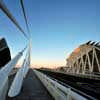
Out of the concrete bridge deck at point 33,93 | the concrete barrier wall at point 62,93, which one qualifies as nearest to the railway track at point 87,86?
the concrete bridge deck at point 33,93

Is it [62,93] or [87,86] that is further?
→ [87,86]

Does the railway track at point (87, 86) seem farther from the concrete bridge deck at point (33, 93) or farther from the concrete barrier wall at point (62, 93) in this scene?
the concrete barrier wall at point (62, 93)

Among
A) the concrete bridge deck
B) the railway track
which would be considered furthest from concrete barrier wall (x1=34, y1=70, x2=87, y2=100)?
the railway track

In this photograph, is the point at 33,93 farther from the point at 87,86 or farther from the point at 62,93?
the point at 87,86

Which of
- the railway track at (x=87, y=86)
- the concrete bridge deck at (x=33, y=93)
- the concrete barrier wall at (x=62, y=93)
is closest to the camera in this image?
the concrete barrier wall at (x=62, y=93)

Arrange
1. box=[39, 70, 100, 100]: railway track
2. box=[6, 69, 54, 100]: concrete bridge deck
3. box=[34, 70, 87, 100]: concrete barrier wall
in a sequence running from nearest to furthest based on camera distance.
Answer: box=[34, 70, 87, 100]: concrete barrier wall
box=[6, 69, 54, 100]: concrete bridge deck
box=[39, 70, 100, 100]: railway track

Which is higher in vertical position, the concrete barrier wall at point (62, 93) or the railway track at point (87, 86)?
the railway track at point (87, 86)

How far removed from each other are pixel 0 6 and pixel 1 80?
170 cm

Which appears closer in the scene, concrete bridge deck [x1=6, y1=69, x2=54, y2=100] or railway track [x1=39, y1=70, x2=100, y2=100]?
concrete bridge deck [x1=6, y1=69, x2=54, y2=100]

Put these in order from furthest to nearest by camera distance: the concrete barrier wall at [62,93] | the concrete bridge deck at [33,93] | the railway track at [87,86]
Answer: the railway track at [87,86]
the concrete bridge deck at [33,93]
the concrete barrier wall at [62,93]

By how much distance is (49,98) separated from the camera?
877cm

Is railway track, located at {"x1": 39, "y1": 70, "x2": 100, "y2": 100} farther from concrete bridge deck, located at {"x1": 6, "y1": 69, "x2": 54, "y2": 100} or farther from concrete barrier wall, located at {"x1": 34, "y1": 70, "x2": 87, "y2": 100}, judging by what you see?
concrete barrier wall, located at {"x1": 34, "y1": 70, "x2": 87, "y2": 100}

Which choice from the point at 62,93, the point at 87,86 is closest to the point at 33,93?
the point at 62,93

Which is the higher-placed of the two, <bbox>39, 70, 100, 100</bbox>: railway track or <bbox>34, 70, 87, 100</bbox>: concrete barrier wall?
<bbox>39, 70, 100, 100</bbox>: railway track
